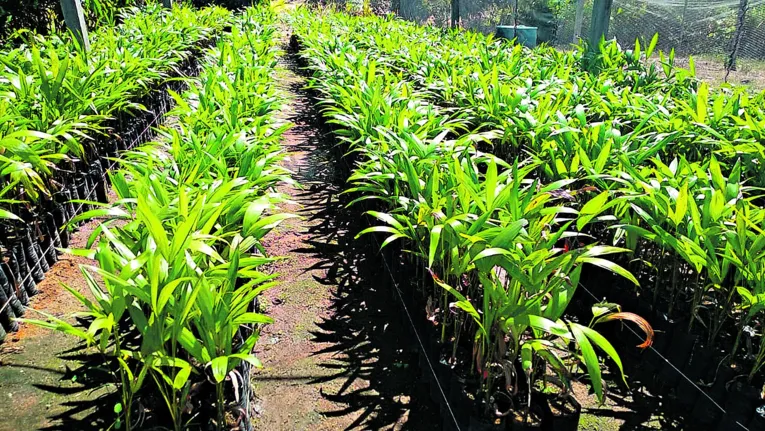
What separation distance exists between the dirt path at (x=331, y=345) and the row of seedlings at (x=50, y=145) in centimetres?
96

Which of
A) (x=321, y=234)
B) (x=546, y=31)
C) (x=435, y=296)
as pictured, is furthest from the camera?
(x=546, y=31)

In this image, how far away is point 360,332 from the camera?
2391mm

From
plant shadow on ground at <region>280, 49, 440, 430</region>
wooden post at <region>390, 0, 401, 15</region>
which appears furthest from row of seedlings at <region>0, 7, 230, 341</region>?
wooden post at <region>390, 0, 401, 15</region>

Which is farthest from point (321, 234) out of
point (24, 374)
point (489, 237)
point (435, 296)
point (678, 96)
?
point (678, 96)

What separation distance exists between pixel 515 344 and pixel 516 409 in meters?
0.21

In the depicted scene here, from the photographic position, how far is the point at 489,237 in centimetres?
155

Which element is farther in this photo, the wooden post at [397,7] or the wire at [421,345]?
the wooden post at [397,7]

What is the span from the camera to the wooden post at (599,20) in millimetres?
5117

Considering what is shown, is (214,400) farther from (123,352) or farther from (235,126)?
(235,126)

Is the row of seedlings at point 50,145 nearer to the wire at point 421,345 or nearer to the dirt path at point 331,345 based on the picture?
the dirt path at point 331,345

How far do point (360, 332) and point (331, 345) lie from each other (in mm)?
147

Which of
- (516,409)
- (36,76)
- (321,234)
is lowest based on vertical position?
(321,234)

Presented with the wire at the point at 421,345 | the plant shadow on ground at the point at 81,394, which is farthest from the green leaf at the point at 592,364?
the plant shadow on ground at the point at 81,394

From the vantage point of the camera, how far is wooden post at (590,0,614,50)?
5117mm
